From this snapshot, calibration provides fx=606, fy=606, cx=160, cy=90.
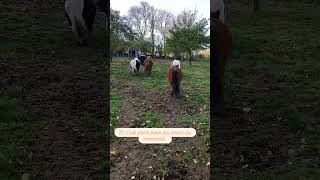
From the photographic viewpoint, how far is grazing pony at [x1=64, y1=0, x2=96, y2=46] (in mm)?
5320

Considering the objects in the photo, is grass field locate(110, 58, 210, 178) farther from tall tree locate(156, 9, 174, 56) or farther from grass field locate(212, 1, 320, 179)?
grass field locate(212, 1, 320, 179)

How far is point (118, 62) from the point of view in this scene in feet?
15.4

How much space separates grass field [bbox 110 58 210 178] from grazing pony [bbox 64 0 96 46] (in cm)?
83

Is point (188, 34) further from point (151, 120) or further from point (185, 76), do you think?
point (151, 120)

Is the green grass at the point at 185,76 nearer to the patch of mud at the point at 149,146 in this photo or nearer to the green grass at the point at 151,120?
the patch of mud at the point at 149,146

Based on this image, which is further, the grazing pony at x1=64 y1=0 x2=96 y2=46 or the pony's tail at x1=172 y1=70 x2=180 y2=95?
the grazing pony at x1=64 y1=0 x2=96 y2=46

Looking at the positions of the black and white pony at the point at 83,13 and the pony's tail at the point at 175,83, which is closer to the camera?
the pony's tail at the point at 175,83

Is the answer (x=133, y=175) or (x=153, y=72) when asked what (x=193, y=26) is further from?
(x=133, y=175)

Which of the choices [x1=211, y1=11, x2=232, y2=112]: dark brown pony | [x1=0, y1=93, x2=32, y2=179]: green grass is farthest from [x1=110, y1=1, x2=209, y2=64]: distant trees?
[x1=0, y1=93, x2=32, y2=179]: green grass

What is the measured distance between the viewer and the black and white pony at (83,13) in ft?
17.1

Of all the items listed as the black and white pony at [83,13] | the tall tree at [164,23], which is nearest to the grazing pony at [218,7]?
the tall tree at [164,23]

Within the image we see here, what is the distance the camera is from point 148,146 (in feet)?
15.3

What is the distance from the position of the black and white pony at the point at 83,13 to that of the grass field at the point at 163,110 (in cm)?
69

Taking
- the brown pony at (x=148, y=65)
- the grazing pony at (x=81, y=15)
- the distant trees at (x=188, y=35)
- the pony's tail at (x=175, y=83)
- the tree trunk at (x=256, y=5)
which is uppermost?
the tree trunk at (x=256, y=5)
